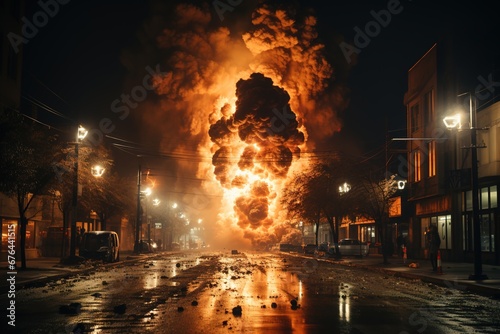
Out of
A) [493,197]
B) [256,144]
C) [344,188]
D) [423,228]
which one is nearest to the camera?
[493,197]

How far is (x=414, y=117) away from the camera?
5372 centimetres

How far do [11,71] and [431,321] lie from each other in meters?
36.2

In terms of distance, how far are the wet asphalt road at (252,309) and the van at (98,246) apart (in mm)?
18781

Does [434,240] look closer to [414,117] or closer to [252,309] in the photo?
[252,309]

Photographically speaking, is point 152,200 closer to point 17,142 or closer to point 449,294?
point 17,142

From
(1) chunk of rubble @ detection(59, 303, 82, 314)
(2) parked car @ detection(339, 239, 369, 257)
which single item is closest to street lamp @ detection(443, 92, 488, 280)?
(1) chunk of rubble @ detection(59, 303, 82, 314)

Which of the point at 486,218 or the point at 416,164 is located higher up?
the point at 416,164

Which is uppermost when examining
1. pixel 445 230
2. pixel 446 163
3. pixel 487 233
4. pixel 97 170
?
pixel 446 163

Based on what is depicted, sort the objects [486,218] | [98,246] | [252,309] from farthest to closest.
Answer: [98,246]
[486,218]
[252,309]

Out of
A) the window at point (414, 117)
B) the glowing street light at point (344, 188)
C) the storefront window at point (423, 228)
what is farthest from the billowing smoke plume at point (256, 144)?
the storefront window at point (423, 228)

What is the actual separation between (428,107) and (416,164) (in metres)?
5.57

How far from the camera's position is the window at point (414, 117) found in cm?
5266

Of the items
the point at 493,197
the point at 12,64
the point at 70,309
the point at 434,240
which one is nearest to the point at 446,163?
the point at 493,197

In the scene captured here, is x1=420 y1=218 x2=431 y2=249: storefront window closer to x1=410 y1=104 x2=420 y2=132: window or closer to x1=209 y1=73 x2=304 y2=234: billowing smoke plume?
x1=410 y1=104 x2=420 y2=132: window
